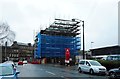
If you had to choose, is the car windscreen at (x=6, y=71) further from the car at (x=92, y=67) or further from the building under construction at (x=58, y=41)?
the building under construction at (x=58, y=41)

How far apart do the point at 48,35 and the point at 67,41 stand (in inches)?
323

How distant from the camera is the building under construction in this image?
3835 inches

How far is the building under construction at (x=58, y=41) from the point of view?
97.4m

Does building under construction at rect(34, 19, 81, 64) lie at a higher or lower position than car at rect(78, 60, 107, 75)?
higher

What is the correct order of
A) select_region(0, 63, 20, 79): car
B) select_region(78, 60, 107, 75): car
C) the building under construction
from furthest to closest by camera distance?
the building under construction → select_region(78, 60, 107, 75): car → select_region(0, 63, 20, 79): car

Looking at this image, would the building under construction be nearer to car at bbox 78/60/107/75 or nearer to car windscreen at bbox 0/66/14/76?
car at bbox 78/60/107/75

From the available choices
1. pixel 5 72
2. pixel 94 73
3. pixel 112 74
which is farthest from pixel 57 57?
pixel 5 72

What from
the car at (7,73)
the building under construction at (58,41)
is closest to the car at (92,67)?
the car at (7,73)

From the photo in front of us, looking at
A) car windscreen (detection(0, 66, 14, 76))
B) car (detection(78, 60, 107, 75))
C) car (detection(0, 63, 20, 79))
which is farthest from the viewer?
car (detection(78, 60, 107, 75))

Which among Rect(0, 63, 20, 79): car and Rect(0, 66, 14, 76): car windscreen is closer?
Rect(0, 63, 20, 79): car

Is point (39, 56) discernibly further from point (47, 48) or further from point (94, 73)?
point (94, 73)

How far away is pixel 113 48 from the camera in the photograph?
251ft

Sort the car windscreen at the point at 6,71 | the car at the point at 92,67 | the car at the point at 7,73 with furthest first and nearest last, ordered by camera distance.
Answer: the car at the point at 92,67
the car windscreen at the point at 6,71
the car at the point at 7,73

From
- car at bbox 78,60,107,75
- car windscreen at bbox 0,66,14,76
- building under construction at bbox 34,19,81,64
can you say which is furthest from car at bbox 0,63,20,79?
building under construction at bbox 34,19,81,64
